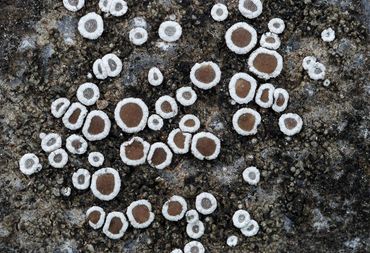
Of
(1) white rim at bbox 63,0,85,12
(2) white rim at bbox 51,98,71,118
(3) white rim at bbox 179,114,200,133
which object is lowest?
(2) white rim at bbox 51,98,71,118

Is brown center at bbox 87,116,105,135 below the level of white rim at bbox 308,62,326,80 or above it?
below

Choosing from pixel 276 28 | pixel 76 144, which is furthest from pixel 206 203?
pixel 276 28

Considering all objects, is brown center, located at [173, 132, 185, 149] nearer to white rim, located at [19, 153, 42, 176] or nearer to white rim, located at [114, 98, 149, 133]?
white rim, located at [114, 98, 149, 133]

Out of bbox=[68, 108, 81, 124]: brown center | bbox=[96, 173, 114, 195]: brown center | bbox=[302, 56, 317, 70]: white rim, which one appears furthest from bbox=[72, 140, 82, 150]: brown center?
bbox=[302, 56, 317, 70]: white rim

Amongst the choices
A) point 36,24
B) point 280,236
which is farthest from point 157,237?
point 36,24

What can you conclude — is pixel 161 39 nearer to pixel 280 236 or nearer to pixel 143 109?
pixel 143 109

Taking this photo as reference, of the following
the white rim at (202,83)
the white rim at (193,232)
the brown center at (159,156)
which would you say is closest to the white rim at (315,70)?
the white rim at (202,83)

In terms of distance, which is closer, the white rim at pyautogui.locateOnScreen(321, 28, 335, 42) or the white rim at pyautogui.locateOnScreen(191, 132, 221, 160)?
the white rim at pyautogui.locateOnScreen(191, 132, 221, 160)
